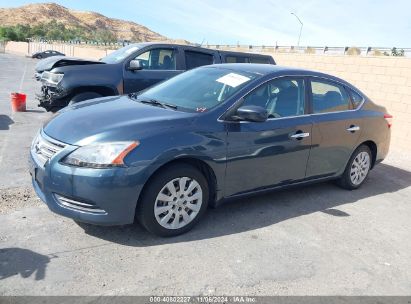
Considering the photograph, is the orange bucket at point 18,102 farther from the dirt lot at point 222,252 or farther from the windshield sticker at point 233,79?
the windshield sticker at point 233,79

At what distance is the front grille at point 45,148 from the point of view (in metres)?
3.60

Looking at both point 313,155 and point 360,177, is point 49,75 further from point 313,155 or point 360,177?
point 360,177

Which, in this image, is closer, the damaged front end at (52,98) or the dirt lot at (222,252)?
the dirt lot at (222,252)

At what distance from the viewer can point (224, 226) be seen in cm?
428

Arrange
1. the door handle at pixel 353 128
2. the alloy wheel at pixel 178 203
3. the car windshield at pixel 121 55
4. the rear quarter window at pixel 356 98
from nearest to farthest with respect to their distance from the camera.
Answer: the alloy wheel at pixel 178 203
the door handle at pixel 353 128
the rear quarter window at pixel 356 98
the car windshield at pixel 121 55

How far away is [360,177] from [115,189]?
393 centimetres

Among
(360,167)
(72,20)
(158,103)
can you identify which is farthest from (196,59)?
(72,20)

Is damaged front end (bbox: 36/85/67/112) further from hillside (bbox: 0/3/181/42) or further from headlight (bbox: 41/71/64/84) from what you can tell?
hillside (bbox: 0/3/181/42)

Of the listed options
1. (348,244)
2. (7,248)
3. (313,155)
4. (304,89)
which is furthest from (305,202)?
(7,248)

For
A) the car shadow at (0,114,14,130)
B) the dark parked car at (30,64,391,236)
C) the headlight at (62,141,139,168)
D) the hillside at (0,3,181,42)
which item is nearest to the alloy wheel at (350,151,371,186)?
the dark parked car at (30,64,391,236)

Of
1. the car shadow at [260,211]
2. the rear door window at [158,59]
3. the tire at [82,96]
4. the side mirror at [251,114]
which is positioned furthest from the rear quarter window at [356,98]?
the tire at [82,96]

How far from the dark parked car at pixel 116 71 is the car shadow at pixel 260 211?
12.9ft

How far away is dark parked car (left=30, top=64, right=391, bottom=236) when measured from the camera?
11.5 feet

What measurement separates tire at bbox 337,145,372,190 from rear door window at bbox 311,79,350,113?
71cm
